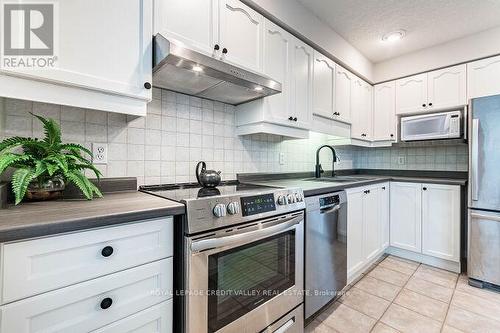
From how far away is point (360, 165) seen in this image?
3475 mm

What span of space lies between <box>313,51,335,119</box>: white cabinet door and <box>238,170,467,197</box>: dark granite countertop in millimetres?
674

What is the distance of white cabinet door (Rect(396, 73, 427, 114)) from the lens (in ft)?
8.79

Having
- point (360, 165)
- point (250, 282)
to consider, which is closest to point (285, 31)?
point (250, 282)

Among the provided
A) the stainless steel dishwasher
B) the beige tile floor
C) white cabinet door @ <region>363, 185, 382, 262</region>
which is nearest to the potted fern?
the stainless steel dishwasher

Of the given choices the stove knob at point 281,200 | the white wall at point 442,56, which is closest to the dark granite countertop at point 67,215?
the stove knob at point 281,200

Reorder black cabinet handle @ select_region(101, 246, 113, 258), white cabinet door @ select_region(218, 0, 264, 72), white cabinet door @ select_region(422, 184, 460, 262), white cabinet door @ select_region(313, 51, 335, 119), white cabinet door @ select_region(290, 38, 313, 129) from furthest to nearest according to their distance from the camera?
white cabinet door @ select_region(422, 184, 460, 262) → white cabinet door @ select_region(313, 51, 335, 119) → white cabinet door @ select_region(290, 38, 313, 129) → white cabinet door @ select_region(218, 0, 264, 72) → black cabinet handle @ select_region(101, 246, 113, 258)

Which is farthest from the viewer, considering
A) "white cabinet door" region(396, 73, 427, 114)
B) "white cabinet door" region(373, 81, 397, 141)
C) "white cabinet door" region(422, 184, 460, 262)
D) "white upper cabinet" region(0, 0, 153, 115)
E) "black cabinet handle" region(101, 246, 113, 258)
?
"white cabinet door" region(373, 81, 397, 141)

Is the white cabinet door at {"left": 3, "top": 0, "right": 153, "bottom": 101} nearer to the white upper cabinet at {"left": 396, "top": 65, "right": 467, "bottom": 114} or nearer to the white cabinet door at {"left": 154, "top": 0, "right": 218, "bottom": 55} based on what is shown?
the white cabinet door at {"left": 154, "top": 0, "right": 218, "bottom": 55}

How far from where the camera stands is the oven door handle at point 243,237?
0.96 m

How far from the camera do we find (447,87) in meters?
2.52

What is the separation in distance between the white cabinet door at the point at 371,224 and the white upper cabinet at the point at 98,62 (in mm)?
→ 2079

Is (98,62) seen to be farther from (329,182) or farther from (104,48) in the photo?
(329,182)

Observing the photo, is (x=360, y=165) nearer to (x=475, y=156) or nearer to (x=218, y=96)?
(x=475, y=156)

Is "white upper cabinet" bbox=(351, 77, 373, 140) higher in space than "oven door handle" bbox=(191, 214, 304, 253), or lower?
higher
